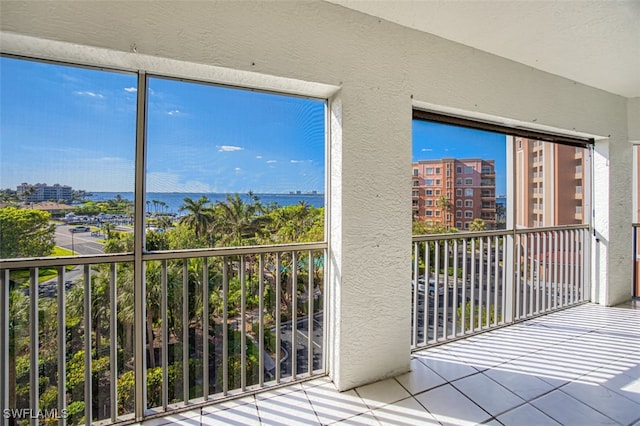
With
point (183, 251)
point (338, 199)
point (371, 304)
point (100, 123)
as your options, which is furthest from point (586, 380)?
point (100, 123)

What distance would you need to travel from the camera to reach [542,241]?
3338 mm

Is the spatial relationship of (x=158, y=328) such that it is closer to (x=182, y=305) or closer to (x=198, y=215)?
(x=182, y=305)

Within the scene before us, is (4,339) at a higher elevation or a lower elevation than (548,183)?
lower

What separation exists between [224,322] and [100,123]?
51.9 inches

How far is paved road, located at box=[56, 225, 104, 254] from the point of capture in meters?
1.56

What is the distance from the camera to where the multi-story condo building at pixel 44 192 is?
58.2 inches

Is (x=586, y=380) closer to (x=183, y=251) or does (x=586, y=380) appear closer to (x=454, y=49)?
(x=454, y=49)

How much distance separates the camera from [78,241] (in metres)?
1.59

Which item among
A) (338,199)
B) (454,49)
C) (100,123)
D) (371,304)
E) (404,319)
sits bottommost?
(404,319)

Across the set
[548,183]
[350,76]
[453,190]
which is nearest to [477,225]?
[453,190]

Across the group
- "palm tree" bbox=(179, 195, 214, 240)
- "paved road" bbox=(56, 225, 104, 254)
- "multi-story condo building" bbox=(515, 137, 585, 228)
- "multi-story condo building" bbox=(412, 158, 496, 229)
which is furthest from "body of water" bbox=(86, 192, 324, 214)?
"multi-story condo building" bbox=(515, 137, 585, 228)

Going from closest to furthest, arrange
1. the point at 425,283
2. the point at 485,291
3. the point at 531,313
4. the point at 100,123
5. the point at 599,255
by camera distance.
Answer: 1. the point at 100,123
2. the point at 425,283
3. the point at 485,291
4. the point at 531,313
5. the point at 599,255

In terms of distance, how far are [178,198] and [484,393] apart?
2208mm

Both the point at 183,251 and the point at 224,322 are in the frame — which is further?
the point at 224,322
